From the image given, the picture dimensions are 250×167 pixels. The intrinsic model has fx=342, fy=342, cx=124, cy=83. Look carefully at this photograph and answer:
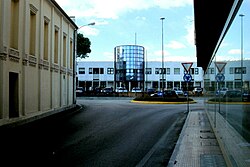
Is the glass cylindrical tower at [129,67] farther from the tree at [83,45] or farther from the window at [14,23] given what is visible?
the window at [14,23]

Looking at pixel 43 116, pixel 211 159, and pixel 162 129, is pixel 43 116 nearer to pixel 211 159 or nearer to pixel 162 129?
pixel 162 129

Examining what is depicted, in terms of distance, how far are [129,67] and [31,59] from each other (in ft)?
245

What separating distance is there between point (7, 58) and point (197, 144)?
9.92 m

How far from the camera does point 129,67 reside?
9312 cm

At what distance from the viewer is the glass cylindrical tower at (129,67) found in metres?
93.6

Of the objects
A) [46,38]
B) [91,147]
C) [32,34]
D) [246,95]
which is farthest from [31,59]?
[246,95]

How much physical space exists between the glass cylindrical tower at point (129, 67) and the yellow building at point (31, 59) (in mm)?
66343

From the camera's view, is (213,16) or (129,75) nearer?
(213,16)

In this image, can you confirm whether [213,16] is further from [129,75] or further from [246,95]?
[129,75]

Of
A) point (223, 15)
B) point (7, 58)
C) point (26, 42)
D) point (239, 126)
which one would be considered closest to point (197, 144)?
point (223, 15)

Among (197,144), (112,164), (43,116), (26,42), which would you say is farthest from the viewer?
(43,116)

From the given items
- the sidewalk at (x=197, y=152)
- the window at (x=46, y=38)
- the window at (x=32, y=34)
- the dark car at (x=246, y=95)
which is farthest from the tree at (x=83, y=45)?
the dark car at (x=246, y=95)

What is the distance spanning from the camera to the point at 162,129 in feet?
46.2

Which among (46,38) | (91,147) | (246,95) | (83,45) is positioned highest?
(83,45)
